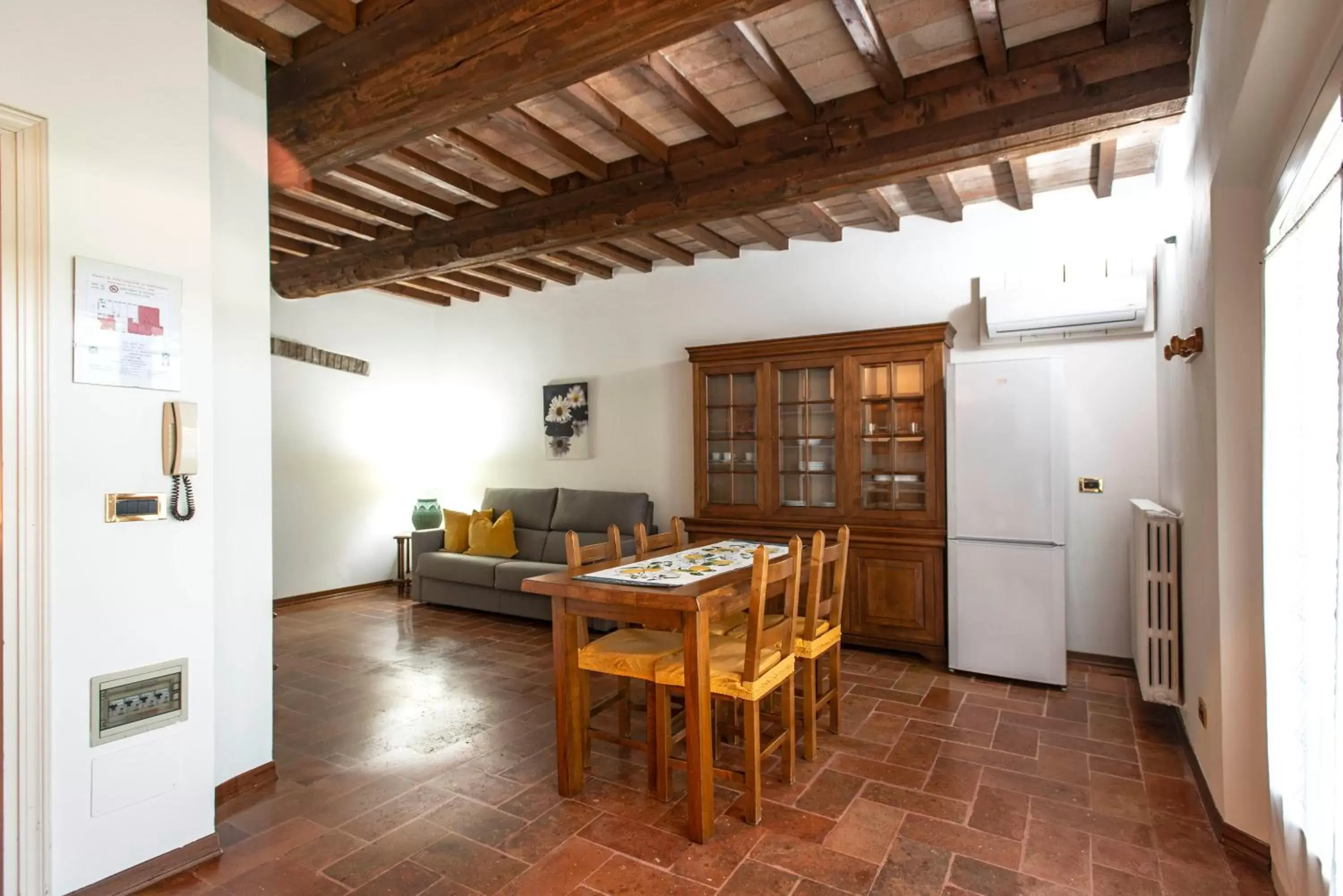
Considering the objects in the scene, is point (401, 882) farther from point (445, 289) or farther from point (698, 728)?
point (445, 289)

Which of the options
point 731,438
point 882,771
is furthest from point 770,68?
A: point 882,771

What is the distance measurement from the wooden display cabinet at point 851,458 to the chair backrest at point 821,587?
3.66ft

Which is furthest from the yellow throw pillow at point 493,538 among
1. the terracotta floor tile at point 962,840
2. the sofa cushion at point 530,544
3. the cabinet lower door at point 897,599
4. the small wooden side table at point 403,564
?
the terracotta floor tile at point 962,840

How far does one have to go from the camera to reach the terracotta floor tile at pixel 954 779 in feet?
8.30

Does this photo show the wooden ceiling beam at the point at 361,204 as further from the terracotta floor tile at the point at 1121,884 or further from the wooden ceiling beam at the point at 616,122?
the terracotta floor tile at the point at 1121,884

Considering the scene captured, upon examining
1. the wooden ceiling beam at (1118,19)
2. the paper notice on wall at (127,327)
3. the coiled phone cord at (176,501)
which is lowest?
the coiled phone cord at (176,501)

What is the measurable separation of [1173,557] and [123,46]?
4.37 metres

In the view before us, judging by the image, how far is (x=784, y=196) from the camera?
349 centimetres

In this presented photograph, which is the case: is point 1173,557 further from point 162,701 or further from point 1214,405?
point 162,701

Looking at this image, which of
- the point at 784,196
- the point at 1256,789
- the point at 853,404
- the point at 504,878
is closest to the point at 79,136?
the point at 504,878

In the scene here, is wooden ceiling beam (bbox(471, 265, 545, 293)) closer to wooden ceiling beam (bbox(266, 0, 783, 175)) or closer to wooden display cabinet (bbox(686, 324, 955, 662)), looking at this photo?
wooden display cabinet (bbox(686, 324, 955, 662))

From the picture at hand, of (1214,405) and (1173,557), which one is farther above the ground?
(1214,405)

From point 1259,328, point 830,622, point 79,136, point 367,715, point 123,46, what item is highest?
point 123,46

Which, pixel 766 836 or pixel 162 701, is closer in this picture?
pixel 162 701
